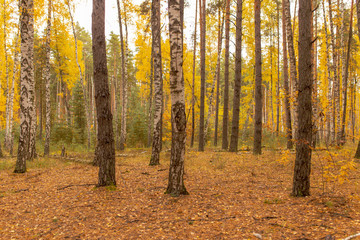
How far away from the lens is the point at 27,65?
783cm

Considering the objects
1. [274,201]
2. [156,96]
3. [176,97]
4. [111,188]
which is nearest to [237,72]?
[156,96]

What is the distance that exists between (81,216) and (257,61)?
910 cm

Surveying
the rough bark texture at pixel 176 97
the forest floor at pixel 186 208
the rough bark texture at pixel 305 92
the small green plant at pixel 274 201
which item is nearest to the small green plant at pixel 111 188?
the forest floor at pixel 186 208

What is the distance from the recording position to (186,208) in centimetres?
444

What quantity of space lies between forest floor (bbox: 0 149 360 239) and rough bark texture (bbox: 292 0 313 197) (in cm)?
35

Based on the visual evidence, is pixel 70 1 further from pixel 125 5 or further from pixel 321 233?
pixel 321 233

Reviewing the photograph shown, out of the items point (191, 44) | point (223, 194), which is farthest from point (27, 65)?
point (191, 44)

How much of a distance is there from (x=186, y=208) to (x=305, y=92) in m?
3.20

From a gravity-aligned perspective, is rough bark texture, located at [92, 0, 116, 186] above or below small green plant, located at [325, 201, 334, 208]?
above

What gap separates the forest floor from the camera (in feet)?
11.5

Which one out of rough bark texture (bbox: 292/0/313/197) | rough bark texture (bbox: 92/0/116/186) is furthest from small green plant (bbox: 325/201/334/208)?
rough bark texture (bbox: 92/0/116/186)

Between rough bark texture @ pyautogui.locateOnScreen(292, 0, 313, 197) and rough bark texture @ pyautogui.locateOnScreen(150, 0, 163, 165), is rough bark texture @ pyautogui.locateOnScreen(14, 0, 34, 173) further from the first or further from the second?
rough bark texture @ pyautogui.locateOnScreen(292, 0, 313, 197)

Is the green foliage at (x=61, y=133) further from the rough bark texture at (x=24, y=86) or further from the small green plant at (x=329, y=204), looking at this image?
the small green plant at (x=329, y=204)

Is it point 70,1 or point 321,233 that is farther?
point 70,1
